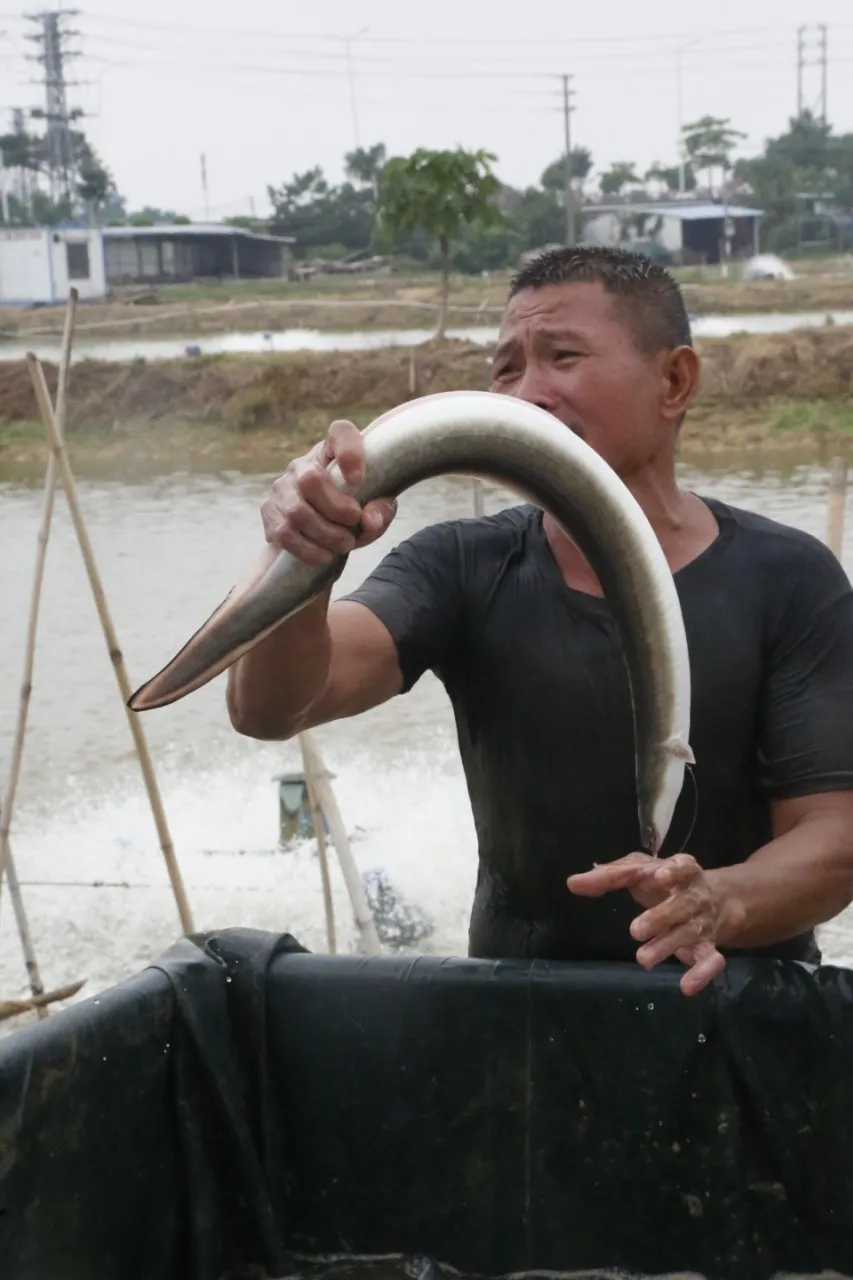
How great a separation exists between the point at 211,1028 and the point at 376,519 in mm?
961

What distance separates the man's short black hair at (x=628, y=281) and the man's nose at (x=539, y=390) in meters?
0.14

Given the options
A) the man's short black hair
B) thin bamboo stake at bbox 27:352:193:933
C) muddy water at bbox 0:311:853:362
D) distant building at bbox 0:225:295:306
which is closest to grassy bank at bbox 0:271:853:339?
muddy water at bbox 0:311:853:362

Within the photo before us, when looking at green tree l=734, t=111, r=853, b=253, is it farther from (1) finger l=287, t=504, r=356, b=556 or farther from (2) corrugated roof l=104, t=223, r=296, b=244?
(1) finger l=287, t=504, r=356, b=556

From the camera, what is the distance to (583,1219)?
2.23 metres

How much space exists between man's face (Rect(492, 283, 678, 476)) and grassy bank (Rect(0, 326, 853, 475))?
66.9 ft

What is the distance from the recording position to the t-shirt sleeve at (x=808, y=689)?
2.08 m

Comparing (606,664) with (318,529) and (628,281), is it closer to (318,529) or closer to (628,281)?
(628,281)

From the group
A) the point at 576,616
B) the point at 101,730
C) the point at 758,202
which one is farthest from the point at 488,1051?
the point at 758,202

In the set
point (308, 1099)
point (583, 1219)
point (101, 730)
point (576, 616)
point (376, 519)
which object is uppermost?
point (376, 519)

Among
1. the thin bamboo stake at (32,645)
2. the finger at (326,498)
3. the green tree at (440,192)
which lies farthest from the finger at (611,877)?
the green tree at (440,192)

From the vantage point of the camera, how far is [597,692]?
2.13 m

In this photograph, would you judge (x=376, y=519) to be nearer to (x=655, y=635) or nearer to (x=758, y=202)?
(x=655, y=635)

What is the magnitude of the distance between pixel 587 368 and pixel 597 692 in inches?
17.2

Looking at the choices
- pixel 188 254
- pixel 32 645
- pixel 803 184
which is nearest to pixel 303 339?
pixel 188 254
